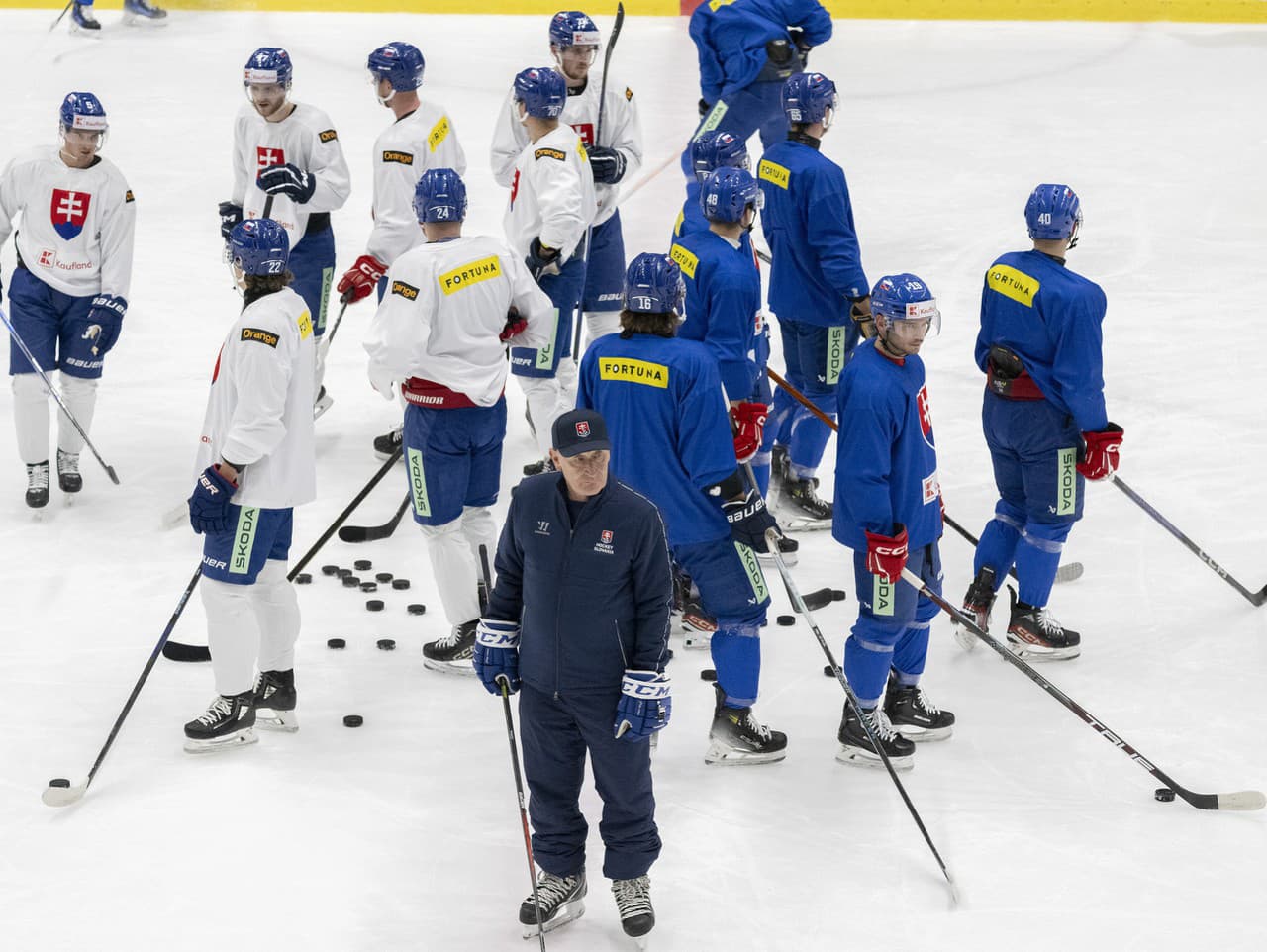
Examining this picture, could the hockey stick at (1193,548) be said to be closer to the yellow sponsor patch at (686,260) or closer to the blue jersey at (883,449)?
the blue jersey at (883,449)

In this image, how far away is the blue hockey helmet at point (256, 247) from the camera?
425cm

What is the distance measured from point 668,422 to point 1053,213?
1.37 m

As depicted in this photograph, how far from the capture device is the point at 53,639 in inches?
200

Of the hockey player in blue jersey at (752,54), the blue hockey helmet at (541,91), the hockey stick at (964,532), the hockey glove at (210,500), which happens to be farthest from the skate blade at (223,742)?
the hockey player in blue jersey at (752,54)

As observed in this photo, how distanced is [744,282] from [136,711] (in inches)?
84.6

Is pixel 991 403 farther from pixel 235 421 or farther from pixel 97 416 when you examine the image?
pixel 97 416

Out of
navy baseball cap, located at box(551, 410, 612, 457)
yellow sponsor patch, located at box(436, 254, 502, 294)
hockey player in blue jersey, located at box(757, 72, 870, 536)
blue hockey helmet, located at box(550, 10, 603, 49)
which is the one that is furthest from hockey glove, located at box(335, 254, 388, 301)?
navy baseball cap, located at box(551, 410, 612, 457)

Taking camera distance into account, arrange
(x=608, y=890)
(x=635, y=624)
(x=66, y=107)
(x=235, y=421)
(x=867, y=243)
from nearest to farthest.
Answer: (x=635, y=624) < (x=608, y=890) < (x=235, y=421) < (x=66, y=107) < (x=867, y=243)

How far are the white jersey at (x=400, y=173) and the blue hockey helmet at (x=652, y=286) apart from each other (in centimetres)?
216

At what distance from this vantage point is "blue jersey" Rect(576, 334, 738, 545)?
409 cm

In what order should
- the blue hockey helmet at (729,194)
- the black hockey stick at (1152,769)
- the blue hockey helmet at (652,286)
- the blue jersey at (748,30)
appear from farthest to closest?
the blue jersey at (748,30)
the blue hockey helmet at (729,194)
the black hockey stick at (1152,769)
the blue hockey helmet at (652,286)

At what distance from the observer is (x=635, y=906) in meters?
3.70

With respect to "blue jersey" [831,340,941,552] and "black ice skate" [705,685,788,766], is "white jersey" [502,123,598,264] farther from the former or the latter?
"black ice skate" [705,685,788,766]

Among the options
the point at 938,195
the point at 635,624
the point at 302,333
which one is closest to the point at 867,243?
the point at 938,195
